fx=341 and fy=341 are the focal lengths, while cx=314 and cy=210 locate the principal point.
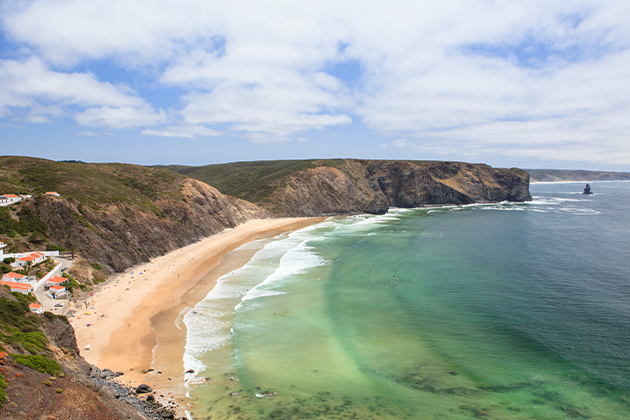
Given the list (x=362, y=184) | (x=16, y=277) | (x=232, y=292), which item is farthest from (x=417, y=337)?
(x=362, y=184)

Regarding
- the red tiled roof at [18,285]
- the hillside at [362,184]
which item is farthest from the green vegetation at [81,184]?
the hillside at [362,184]

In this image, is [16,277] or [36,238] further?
[36,238]

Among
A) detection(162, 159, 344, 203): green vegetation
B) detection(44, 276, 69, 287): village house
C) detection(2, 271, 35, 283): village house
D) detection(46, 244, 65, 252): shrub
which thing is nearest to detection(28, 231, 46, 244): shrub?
detection(46, 244, 65, 252): shrub

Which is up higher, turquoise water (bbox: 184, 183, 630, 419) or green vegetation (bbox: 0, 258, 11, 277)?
green vegetation (bbox: 0, 258, 11, 277)

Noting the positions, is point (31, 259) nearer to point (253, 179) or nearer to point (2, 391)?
point (2, 391)

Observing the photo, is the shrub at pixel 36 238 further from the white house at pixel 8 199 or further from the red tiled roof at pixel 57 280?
the red tiled roof at pixel 57 280

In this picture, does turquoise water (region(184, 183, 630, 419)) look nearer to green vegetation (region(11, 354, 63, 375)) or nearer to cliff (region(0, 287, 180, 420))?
cliff (region(0, 287, 180, 420))
